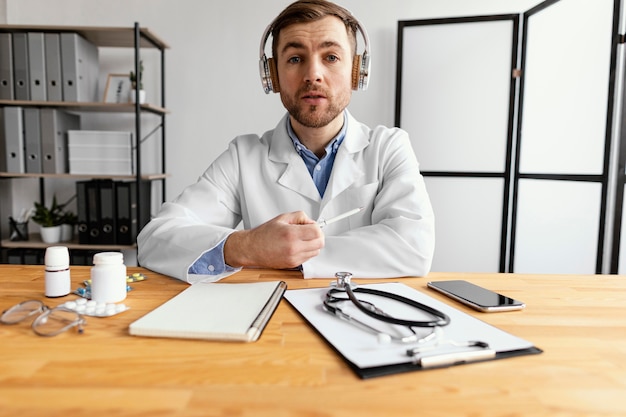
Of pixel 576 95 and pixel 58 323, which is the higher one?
pixel 576 95

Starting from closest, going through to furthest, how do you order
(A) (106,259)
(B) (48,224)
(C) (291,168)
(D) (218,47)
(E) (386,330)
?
(E) (386,330)
(A) (106,259)
(C) (291,168)
(B) (48,224)
(D) (218,47)

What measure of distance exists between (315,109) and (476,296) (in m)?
0.83

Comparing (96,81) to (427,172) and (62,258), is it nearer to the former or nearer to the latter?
(427,172)

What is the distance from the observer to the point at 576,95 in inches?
92.0

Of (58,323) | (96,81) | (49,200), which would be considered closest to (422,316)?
(58,323)

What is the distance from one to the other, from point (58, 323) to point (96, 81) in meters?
2.53

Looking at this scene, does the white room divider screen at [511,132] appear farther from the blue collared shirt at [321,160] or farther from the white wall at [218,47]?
the blue collared shirt at [321,160]

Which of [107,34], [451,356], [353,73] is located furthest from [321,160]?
[107,34]

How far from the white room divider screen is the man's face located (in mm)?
1500

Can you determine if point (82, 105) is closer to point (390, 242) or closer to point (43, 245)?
point (43, 245)

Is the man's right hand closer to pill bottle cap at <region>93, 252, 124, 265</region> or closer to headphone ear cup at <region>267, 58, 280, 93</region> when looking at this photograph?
pill bottle cap at <region>93, 252, 124, 265</region>

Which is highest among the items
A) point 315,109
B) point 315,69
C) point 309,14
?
point 309,14

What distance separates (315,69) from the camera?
54.0 inches

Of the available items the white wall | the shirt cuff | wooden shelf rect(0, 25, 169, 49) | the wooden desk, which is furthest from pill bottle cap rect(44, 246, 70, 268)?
the white wall
